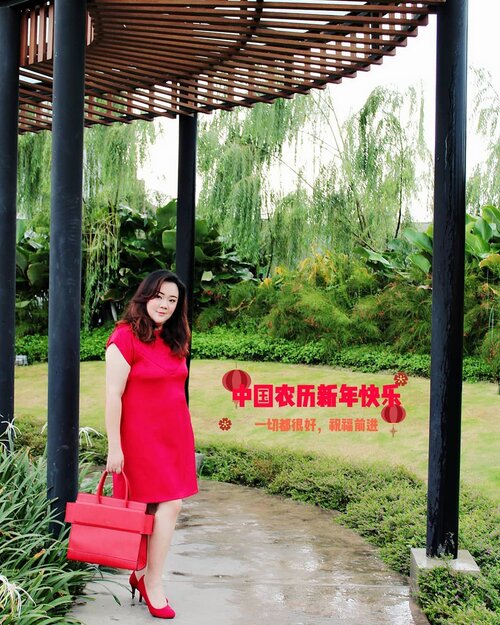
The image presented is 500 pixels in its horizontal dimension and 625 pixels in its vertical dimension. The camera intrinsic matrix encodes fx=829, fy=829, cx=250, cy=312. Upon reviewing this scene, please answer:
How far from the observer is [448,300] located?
3758mm

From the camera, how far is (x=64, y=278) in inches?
143

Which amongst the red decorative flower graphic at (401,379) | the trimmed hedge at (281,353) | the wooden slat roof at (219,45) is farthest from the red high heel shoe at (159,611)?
the trimmed hedge at (281,353)

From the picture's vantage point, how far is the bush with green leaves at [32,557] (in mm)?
2906

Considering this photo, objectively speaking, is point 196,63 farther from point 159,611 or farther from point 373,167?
point 373,167

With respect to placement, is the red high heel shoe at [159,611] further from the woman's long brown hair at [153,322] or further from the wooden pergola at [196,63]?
the woman's long brown hair at [153,322]

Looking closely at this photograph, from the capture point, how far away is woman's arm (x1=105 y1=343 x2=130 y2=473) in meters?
3.24

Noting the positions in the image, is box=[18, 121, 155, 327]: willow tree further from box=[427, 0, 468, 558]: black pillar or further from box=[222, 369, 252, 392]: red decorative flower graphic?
box=[427, 0, 468, 558]: black pillar

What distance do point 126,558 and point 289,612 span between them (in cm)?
85

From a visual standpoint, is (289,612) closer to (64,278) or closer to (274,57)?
(64,278)

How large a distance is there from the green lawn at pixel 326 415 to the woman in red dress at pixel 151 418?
374cm

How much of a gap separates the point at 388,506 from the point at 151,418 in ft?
7.51

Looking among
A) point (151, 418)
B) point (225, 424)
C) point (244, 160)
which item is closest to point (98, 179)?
point (244, 160)

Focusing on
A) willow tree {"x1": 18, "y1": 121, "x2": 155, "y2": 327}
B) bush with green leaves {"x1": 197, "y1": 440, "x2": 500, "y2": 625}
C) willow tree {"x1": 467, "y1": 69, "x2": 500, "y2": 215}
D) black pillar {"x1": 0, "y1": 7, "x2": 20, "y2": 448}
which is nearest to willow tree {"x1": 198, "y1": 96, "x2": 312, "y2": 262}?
willow tree {"x1": 18, "y1": 121, "x2": 155, "y2": 327}

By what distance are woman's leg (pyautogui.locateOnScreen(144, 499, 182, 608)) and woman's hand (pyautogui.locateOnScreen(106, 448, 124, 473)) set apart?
0.79 ft
